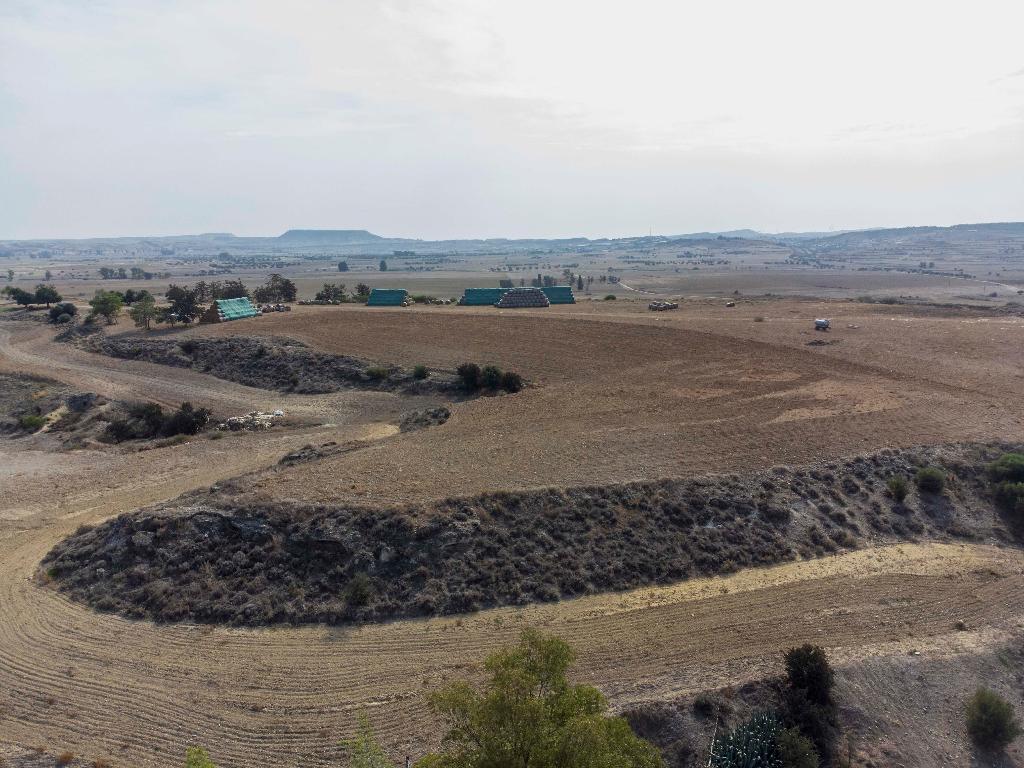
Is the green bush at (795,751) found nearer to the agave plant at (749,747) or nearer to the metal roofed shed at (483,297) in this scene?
the agave plant at (749,747)

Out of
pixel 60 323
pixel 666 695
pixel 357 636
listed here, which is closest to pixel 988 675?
pixel 666 695

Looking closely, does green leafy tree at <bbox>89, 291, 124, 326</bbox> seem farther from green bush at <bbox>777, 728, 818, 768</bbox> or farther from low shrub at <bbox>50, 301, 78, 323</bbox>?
green bush at <bbox>777, 728, 818, 768</bbox>

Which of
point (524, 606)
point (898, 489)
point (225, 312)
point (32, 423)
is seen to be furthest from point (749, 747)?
point (225, 312)

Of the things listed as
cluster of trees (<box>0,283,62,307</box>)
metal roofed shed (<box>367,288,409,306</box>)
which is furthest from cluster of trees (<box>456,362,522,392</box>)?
cluster of trees (<box>0,283,62,307</box>)

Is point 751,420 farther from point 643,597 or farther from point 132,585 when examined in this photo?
point 132,585

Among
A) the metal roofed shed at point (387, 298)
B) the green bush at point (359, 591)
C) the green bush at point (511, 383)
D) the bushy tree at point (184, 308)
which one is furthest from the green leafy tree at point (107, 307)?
the green bush at point (359, 591)
